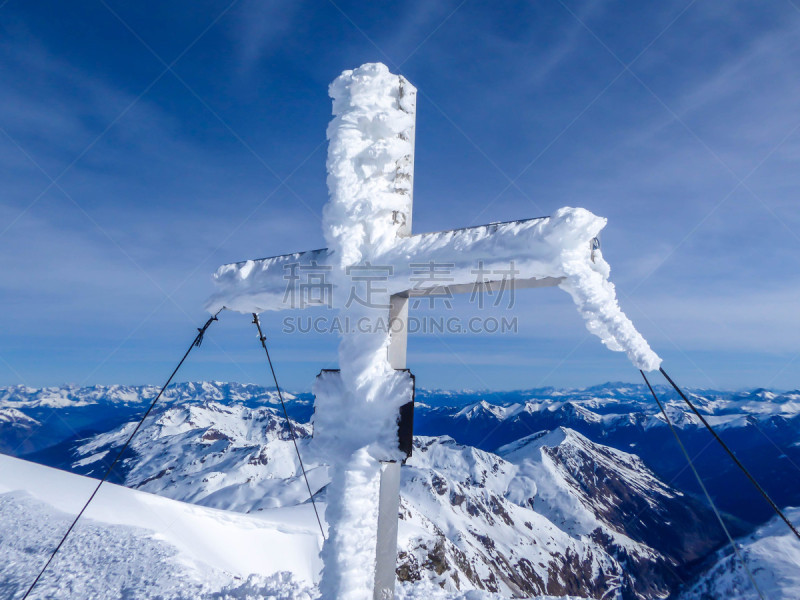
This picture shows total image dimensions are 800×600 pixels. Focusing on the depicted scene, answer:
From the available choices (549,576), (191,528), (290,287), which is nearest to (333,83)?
(290,287)

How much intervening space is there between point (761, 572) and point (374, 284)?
6560 inches

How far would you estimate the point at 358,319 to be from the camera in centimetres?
255

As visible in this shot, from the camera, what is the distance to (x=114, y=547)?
555 centimetres

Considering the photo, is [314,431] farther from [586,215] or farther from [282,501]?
[282,501]

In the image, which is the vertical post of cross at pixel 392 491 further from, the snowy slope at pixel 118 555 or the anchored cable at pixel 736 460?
the snowy slope at pixel 118 555

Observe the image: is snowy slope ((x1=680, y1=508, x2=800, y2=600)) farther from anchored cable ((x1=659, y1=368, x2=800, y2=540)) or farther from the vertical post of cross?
the vertical post of cross

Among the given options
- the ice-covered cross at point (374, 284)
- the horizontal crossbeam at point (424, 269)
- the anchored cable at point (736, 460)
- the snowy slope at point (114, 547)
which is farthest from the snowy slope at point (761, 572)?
the horizontal crossbeam at point (424, 269)

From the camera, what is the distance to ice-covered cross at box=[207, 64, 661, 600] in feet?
6.67

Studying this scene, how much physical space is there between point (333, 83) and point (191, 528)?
922cm

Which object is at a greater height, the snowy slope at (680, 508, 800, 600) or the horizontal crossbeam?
the snowy slope at (680, 508, 800, 600)

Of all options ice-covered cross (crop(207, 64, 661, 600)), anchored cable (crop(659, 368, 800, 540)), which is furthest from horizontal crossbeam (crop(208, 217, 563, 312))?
anchored cable (crop(659, 368, 800, 540))

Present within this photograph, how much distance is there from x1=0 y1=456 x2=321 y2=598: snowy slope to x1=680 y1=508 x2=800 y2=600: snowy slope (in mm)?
135307

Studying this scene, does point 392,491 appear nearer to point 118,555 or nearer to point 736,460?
point 736,460

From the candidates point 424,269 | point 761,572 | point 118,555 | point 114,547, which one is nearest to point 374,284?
point 424,269
